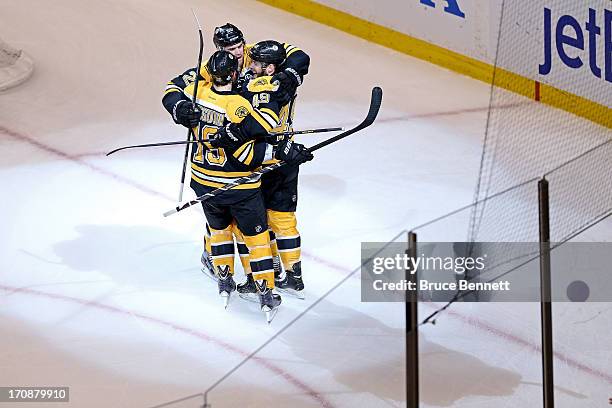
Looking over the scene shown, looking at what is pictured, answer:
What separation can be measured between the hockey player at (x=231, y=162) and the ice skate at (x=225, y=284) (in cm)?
16

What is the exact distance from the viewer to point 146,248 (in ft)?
21.2

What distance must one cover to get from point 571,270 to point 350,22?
462 cm

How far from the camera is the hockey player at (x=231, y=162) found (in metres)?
5.38

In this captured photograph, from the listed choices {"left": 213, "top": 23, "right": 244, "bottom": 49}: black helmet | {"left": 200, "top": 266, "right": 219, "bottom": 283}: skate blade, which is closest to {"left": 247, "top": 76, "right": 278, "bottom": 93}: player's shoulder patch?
{"left": 213, "top": 23, "right": 244, "bottom": 49}: black helmet

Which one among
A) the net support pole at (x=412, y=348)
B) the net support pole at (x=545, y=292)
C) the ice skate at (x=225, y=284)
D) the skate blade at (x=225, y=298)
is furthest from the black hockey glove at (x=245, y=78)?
the net support pole at (x=412, y=348)

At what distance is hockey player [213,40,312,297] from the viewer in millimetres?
5430

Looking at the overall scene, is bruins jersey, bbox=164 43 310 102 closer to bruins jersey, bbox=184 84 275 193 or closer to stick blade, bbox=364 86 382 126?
bruins jersey, bbox=184 84 275 193

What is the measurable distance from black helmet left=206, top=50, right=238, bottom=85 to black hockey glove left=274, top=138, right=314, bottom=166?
349 millimetres

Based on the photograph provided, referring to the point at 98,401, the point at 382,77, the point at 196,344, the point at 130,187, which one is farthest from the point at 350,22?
the point at 98,401

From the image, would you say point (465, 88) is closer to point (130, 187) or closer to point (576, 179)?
point (130, 187)

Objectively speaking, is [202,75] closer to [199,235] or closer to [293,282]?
[293,282]

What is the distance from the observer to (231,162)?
5.52 m

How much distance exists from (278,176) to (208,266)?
676 millimetres

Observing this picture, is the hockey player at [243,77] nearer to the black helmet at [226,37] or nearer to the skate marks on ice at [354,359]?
the black helmet at [226,37]
